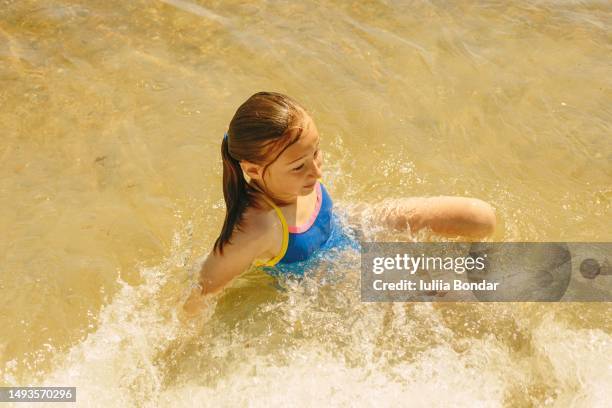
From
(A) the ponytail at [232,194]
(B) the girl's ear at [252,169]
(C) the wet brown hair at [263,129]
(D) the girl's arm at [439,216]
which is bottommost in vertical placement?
(D) the girl's arm at [439,216]

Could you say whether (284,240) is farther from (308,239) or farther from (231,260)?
(231,260)

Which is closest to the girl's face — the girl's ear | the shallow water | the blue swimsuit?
the girl's ear

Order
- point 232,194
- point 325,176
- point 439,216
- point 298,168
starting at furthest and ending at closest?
point 325,176
point 439,216
point 232,194
point 298,168

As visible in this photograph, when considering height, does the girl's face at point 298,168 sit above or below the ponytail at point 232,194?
above

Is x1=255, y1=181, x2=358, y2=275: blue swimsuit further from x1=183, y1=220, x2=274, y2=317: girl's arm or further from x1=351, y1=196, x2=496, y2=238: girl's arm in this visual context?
x1=351, y1=196, x2=496, y2=238: girl's arm

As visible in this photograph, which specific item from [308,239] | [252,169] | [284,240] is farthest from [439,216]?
[252,169]

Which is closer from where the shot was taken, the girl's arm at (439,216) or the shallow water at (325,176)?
the shallow water at (325,176)

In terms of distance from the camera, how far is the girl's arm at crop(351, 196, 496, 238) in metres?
2.99

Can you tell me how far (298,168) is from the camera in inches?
100

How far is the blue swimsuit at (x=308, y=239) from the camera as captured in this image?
2.74 metres

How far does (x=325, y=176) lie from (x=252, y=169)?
1.15 meters

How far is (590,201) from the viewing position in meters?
3.41

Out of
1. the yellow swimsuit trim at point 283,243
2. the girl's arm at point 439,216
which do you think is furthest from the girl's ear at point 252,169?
the girl's arm at point 439,216

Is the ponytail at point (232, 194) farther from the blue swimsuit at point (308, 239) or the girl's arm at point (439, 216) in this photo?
the girl's arm at point (439, 216)
